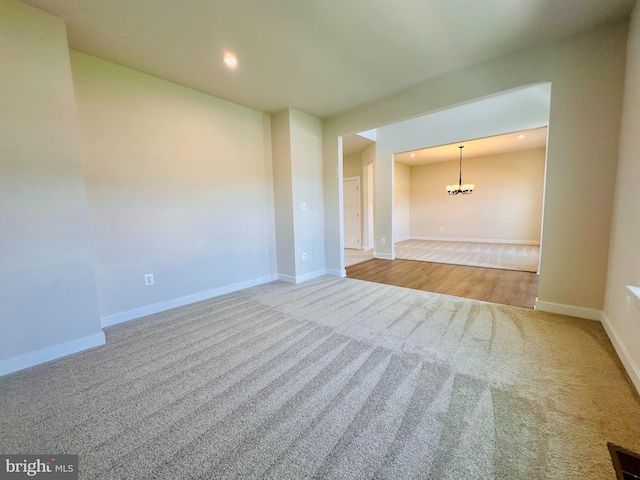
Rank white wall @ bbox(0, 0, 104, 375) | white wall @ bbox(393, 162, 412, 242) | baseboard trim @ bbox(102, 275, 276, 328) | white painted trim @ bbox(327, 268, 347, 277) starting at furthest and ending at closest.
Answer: white wall @ bbox(393, 162, 412, 242)
white painted trim @ bbox(327, 268, 347, 277)
baseboard trim @ bbox(102, 275, 276, 328)
white wall @ bbox(0, 0, 104, 375)

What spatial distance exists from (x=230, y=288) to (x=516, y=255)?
6.23 metres

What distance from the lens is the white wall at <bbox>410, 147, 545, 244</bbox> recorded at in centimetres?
707

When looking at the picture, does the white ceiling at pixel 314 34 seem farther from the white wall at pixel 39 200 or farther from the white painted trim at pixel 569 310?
the white painted trim at pixel 569 310

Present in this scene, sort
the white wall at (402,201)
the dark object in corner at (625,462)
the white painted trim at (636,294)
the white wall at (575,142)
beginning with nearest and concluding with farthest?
1. the dark object in corner at (625,462)
2. the white painted trim at (636,294)
3. the white wall at (575,142)
4. the white wall at (402,201)

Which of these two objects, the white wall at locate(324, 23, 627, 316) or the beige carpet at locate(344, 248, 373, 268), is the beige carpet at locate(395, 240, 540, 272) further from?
the white wall at locate(324, 23, 627, 316)

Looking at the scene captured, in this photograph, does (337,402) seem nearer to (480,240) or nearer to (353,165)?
(353,165)

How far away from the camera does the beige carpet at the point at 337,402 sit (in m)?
1.10

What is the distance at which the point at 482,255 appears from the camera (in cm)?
586

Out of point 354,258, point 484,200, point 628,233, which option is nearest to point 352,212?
point 354,258

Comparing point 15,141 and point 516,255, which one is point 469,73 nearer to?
point 15,141

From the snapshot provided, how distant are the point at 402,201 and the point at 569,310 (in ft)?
21.7

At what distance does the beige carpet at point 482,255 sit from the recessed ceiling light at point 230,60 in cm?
493

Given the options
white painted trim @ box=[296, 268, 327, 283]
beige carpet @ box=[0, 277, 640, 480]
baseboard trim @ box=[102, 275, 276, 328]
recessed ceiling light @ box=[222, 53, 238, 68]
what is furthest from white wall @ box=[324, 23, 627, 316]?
baseboard trim @ box=[102, 275, 276, 328]

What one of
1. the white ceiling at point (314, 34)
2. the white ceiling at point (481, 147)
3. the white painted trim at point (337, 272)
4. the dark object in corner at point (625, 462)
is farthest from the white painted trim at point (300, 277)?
the white ceiling at point (481, 147)
